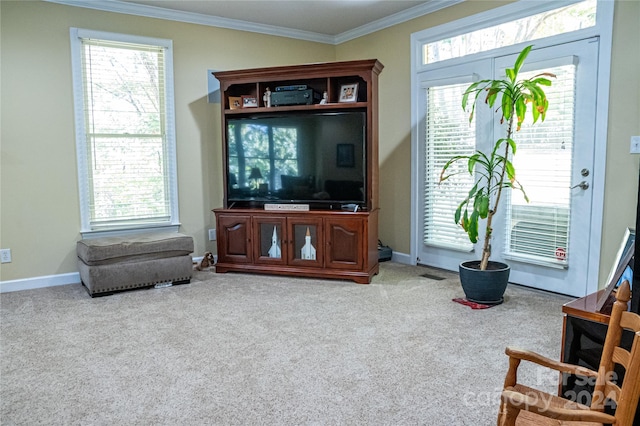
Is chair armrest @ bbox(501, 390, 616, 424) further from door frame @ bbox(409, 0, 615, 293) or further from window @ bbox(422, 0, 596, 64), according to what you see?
window @ bbox(422, 0, 596, 64)

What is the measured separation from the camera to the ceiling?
14.4 feet

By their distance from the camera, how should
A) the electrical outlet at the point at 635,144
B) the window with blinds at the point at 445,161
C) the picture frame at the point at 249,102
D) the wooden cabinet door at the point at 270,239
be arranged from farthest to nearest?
1. the picture frame at the point at 249,102
2. the wooden cabinet door at the point at 270,239
3. the window with blinds at the point at 445,161
4. the electrical outlet at the point at 635,144

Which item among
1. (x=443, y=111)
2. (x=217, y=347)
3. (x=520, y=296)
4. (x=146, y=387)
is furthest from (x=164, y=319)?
(x=443, y=111)

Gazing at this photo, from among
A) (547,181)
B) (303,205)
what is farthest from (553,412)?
(303,205)

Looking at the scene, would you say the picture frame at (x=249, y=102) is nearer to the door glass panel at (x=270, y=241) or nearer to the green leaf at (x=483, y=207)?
the door glass panel at (x=270, y=241)

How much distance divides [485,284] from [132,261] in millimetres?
2912

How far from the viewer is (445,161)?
450cm

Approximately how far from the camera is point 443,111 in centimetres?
447

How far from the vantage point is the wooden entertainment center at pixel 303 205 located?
4242mm

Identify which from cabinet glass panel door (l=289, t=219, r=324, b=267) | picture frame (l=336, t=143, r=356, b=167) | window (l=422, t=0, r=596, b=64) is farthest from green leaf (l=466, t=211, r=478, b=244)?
window (l=422, t=0, r=596, b=64)

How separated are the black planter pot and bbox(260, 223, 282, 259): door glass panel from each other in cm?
178

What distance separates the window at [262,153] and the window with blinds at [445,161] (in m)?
1.37

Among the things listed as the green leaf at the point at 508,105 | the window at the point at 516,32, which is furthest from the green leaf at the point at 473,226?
the window at the point at 516,32

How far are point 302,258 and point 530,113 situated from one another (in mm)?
2364
